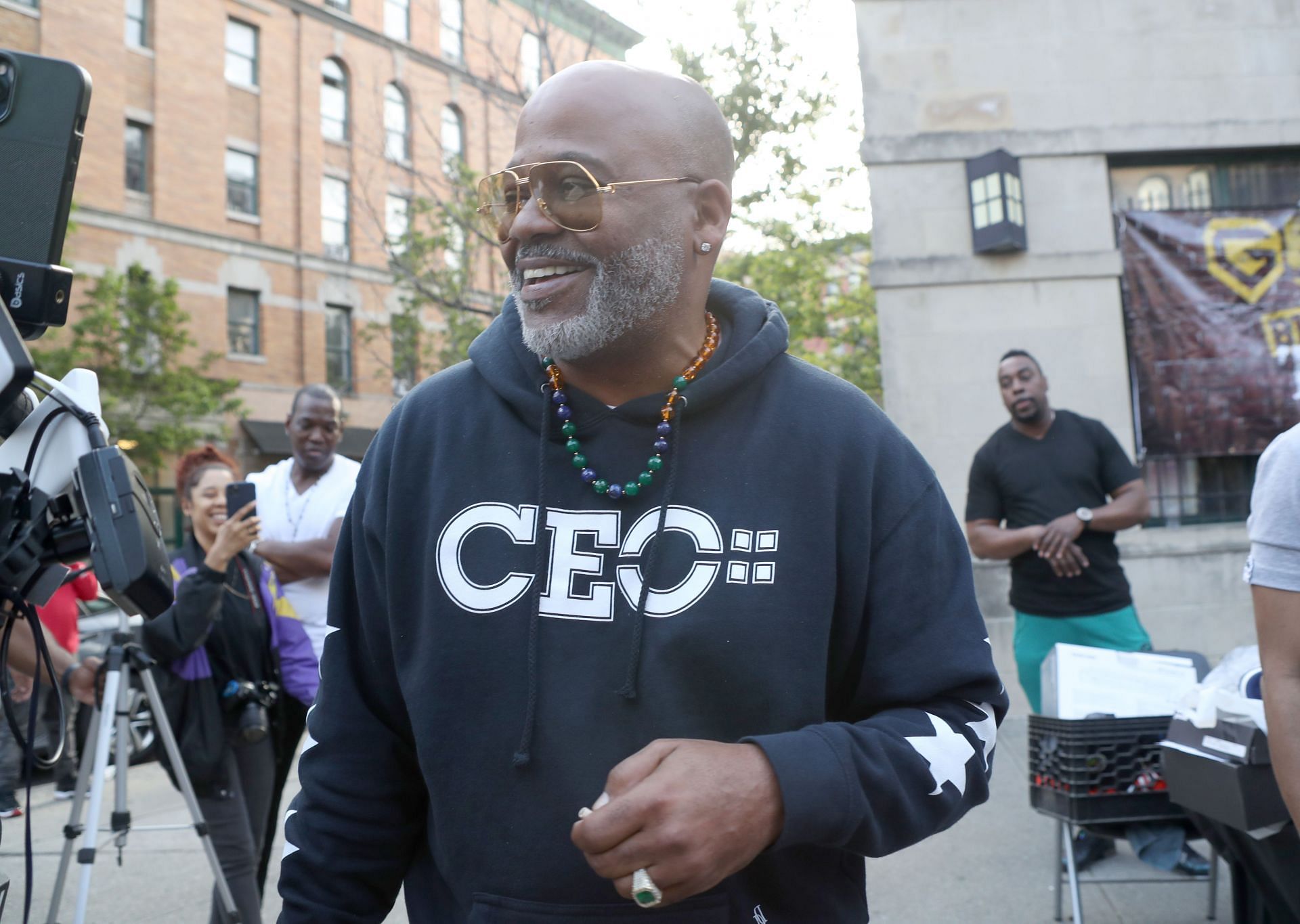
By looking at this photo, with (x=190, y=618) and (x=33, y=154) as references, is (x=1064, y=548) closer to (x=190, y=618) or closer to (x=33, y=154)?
(x=190, y=618)

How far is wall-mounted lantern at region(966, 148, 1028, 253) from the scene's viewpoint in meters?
8.40

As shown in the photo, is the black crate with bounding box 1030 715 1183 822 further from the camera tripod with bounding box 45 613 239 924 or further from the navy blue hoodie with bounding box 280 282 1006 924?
the camera tripod with bounding box 45 613 239 924

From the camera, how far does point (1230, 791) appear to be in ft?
9.68

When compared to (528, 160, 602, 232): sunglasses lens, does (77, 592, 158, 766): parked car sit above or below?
below

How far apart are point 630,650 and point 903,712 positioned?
400 millimetres

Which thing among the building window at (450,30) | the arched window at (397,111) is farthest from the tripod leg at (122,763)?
the arched window at (397,111)

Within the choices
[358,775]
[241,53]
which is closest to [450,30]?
[241,53]

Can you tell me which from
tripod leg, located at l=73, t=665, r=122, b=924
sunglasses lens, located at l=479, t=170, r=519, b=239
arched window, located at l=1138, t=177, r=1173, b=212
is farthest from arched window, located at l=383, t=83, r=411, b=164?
sunglasses lens, located at l=479, t=170, r=519, b=239

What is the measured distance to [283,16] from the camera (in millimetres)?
27250

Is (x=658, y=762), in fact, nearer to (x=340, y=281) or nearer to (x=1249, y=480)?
(x=1249, y=480)

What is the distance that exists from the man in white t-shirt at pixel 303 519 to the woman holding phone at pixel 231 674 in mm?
100

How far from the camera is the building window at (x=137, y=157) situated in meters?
24.3

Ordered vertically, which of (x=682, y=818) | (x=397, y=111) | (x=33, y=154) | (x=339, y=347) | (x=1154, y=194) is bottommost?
(x=682, y=818)

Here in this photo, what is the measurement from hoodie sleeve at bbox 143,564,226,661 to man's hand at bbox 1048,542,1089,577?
368cm
